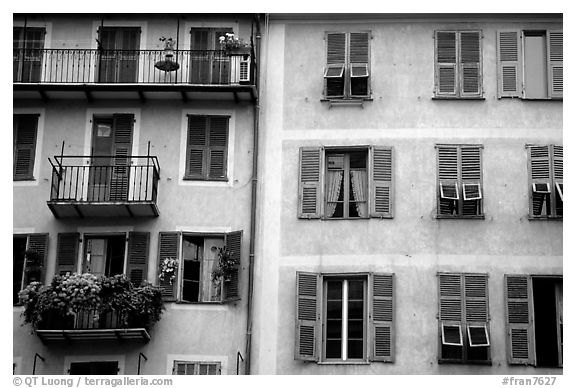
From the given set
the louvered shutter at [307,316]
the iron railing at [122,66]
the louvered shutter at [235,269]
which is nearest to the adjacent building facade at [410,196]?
the louvered shutter at [307,316]

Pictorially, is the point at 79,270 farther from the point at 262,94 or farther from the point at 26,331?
the point at 262,94

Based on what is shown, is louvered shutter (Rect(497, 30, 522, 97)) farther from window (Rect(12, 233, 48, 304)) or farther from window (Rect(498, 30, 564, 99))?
window (Rect(12, 233, 48, 304))

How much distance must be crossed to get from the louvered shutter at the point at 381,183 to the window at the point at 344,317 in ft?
4.55

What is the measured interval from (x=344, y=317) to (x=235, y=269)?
2.36 metres

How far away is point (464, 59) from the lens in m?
28.5

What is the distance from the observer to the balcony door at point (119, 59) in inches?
1140

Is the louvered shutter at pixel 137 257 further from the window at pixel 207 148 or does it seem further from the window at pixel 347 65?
the window at pixel 347 65

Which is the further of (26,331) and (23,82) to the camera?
(23,82)

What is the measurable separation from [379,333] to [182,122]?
241 inches

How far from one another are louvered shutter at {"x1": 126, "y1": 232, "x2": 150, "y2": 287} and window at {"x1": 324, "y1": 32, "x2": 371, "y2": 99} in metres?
4.84

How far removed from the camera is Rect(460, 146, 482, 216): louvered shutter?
27281mm
